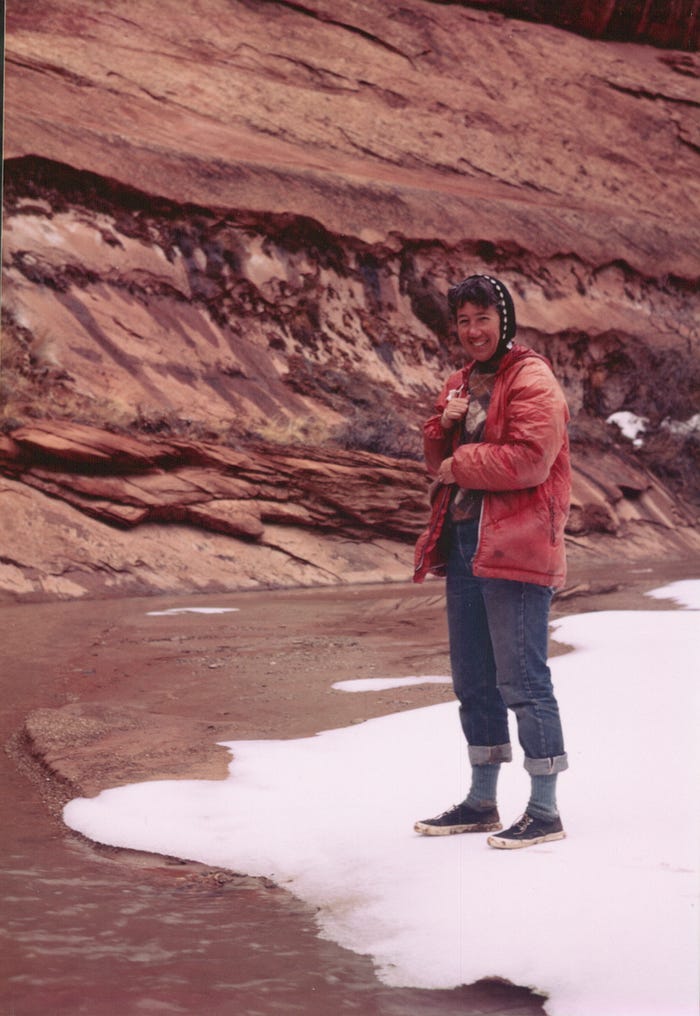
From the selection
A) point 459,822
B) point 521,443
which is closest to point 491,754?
point 459,822

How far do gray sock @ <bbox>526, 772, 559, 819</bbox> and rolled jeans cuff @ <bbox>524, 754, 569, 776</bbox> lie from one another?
0.01m

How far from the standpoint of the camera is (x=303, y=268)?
20.3 meters

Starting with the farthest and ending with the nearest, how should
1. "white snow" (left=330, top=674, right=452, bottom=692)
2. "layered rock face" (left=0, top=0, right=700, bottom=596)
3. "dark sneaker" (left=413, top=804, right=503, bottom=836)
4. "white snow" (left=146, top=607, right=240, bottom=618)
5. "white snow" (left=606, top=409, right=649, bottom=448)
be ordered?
"white snow" (left=606, top=409, right=649, bottom=448)
"layered rock face" (left=0, top=0, right=700, bottom=596)
"white snow" (left=146, top=607, right=240, bottom=618)
"white snow" (left=330, top=674, right=452, bottom=692)
"dark sneaker" (left=413, top=804, right=503, bottom=836)

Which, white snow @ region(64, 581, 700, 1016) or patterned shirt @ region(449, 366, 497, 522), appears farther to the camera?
patterned shirt @ region(449, 366, 497, 522)

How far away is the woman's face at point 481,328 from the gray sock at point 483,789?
1.31 meters

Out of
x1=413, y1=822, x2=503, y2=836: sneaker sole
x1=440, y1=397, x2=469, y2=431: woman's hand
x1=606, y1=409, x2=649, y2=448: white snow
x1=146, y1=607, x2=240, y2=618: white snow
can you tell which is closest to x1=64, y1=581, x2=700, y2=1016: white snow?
x1=413, y1=822, x2=503, y2=836: sneaker sole

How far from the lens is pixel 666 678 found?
6.09 metres

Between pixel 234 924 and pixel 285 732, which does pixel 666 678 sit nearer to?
pixel 285 732

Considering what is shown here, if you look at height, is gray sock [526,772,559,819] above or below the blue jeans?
below

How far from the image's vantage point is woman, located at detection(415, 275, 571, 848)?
3830 millimetres

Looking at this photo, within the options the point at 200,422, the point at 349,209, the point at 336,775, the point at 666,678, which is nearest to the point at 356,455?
the point at 200,422

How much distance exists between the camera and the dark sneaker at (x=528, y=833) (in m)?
3.81

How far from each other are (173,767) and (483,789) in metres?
1.55

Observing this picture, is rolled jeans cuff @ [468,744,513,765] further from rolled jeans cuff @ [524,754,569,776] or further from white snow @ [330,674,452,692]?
white snow @ [330,674,452,692]
